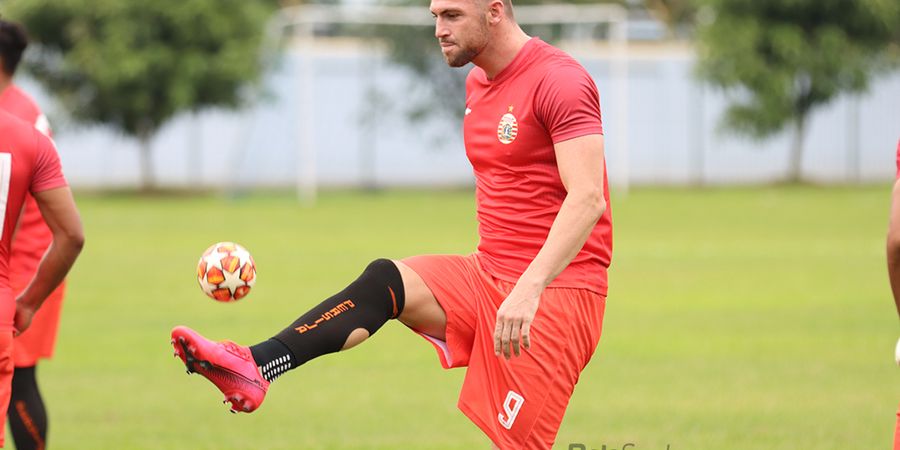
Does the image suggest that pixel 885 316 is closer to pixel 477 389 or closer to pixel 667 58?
pixel 477 389

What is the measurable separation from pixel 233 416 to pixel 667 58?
35251 mm

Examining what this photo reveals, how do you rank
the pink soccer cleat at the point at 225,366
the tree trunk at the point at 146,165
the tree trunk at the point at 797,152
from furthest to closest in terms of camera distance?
the tree trunk at the point at 797,152 → the tree trunk at the point at 146,165 → the pink soccer cleat at the point at 225,366

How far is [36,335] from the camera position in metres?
7.47

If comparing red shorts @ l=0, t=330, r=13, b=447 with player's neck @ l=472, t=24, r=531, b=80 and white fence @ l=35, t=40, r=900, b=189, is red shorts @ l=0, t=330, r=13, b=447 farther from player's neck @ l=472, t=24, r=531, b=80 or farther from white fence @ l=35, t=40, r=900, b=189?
white fence @ l=35, t=40, r=900, b=189

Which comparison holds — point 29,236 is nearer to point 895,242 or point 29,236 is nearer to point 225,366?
point 225,366

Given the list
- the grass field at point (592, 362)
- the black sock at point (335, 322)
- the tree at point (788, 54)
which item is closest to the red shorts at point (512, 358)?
the black sock at point (335, 322)

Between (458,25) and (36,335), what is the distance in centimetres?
329

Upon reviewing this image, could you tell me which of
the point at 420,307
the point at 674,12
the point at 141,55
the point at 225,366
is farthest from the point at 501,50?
the point at 674,12

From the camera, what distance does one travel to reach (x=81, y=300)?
55.3 ft

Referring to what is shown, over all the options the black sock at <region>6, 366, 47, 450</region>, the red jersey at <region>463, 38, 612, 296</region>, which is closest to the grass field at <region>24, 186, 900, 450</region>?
the black sock at <region>6, 366, 47, 450</region>

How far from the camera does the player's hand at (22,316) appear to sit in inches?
234

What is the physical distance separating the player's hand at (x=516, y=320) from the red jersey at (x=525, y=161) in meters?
0.45

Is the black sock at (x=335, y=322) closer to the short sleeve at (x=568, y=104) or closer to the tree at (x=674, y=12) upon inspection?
the short sleeve at (x=568, y=104)

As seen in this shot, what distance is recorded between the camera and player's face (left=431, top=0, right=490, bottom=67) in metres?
5.66
